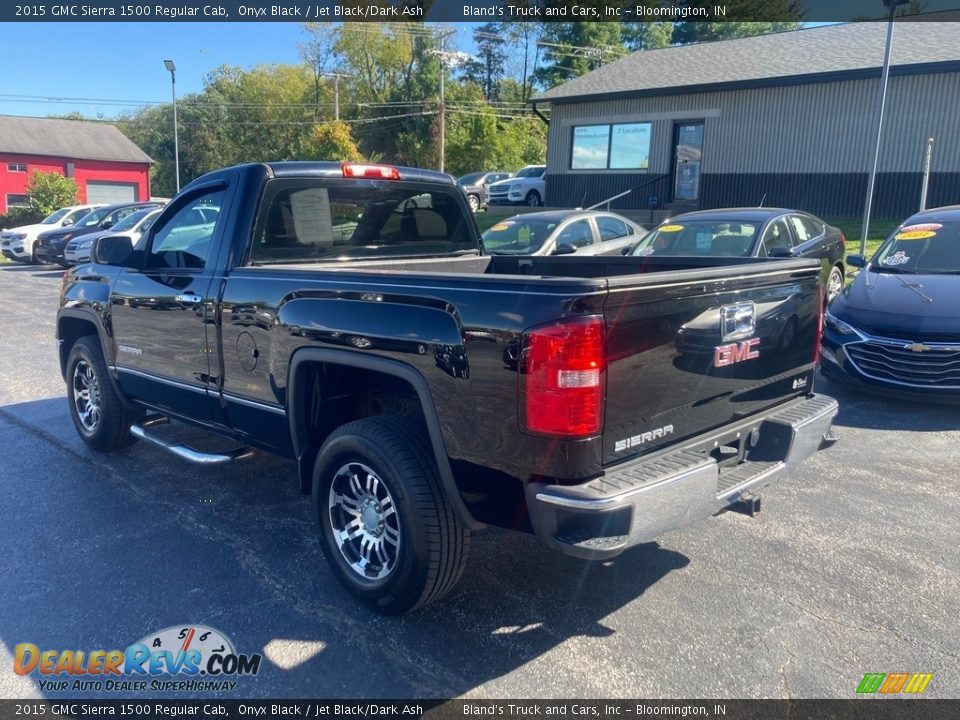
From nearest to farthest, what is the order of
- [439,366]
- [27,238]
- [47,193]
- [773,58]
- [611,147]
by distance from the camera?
[439,366], [27,238], [773,58], [611,147], [47,193]

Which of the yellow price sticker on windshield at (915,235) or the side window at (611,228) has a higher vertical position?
the yellow price sticker on windshield at (915,235)

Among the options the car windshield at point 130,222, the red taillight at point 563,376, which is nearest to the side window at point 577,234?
the red taillight at point 563,376

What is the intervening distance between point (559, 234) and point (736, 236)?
2.29m

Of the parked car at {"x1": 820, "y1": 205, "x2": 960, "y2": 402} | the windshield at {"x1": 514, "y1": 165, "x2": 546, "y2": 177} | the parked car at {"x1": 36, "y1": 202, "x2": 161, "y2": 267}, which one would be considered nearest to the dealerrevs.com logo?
the parked car at {"x1": 820, "y1": 205, "x2": 960, "y2": 402}

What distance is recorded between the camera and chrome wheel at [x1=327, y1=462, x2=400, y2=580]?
3521mm

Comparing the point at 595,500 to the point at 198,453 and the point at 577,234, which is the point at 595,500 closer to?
the point at 198,453

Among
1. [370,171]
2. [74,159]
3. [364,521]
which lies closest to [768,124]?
[370,171]

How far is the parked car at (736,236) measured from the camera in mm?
9148

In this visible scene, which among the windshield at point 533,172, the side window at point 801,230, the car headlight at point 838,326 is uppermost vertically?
the windshield at point 533,172

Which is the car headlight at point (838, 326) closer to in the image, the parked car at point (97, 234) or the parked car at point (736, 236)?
the parked car at point (736, 236)

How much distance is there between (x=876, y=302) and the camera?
7.08 metres

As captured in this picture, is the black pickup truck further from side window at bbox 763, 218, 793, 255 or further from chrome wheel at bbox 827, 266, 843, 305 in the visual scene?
chrome wheel at bbox 827, 266, 843, 305

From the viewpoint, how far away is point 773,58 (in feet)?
71.3

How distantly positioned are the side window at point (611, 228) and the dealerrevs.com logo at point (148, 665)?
877cm
